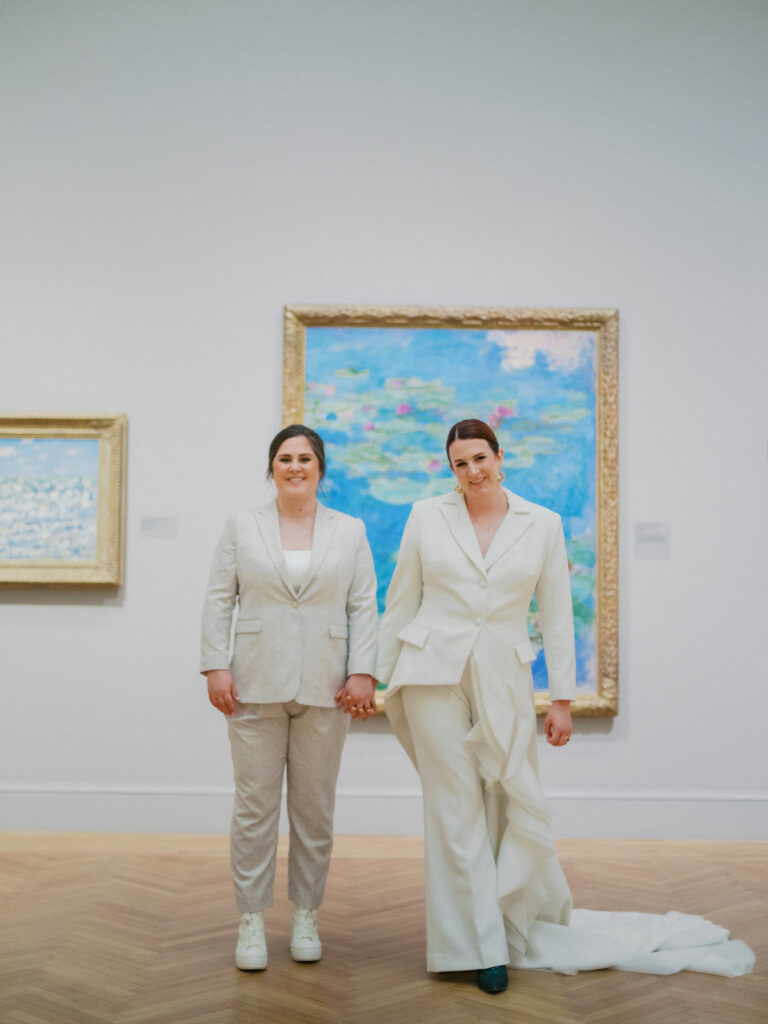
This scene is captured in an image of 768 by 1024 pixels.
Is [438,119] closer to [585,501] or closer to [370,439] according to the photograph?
[370,439]

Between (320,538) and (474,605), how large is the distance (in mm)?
647

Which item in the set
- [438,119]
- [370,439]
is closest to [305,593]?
[370,439]

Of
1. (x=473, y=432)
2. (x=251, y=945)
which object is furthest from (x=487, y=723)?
(x=251, y=945)

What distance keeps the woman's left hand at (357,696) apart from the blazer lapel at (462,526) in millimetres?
595

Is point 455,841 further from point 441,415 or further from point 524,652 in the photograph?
point 441,415

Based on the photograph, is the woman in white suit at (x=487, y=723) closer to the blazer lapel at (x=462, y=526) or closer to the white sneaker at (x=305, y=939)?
the blazer lapel at (x=462, y=526)

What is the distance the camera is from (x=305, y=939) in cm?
351

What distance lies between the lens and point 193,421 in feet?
18.7

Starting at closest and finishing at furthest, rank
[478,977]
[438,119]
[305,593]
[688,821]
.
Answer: [478,977] → [305,593] → [688,821] → [438,119]

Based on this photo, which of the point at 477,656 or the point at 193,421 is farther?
the point at 193,421

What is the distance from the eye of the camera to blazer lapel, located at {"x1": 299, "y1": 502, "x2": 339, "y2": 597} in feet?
11.8

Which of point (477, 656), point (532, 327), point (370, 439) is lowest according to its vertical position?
point (477, 656)

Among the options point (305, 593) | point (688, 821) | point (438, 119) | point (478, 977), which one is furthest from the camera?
point (438, 119)

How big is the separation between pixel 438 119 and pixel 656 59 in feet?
4.54
